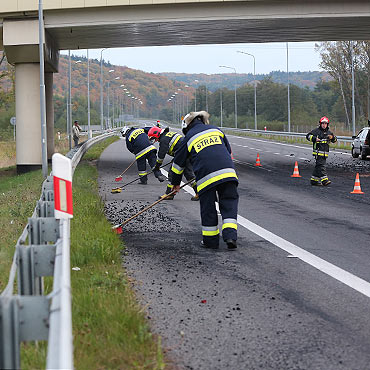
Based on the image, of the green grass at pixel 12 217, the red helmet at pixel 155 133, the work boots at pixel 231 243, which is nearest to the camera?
the green grass at pixel 12 217

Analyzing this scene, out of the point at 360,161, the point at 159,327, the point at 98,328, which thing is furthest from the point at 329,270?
the point at 360,161

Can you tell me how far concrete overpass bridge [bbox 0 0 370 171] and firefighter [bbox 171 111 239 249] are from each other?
1518 centimetres

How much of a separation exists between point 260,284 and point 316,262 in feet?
4.21

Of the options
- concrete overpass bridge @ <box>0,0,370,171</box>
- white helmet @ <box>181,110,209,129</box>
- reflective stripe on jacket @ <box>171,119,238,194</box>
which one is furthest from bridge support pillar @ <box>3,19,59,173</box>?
reflective stripe on jacket @ <box>171,119,238,194</box>

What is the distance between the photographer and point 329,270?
762 cm

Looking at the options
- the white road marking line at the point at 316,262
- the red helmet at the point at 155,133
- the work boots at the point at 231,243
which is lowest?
the white road marking line at the point at 316,262

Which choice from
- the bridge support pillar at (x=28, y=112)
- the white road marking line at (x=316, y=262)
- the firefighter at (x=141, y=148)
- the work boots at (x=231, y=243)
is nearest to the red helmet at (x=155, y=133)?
the firefighter at (x=141, y=148)

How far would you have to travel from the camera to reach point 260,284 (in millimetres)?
7023

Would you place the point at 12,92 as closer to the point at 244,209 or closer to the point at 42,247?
the point at 244,209

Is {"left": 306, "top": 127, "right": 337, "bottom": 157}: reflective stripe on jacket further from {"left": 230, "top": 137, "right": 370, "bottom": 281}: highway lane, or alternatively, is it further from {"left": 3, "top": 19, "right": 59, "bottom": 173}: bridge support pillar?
{"left": 3, "top": 19, "right": 59, "bottom": 173}: bridge support pillar

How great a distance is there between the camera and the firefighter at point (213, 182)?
9.03m

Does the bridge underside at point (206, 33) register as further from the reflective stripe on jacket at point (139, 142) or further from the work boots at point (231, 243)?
the work boots at point (231, 243)

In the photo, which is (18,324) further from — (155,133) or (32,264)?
(155,133)

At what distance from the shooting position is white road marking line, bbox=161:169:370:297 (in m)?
6.92
